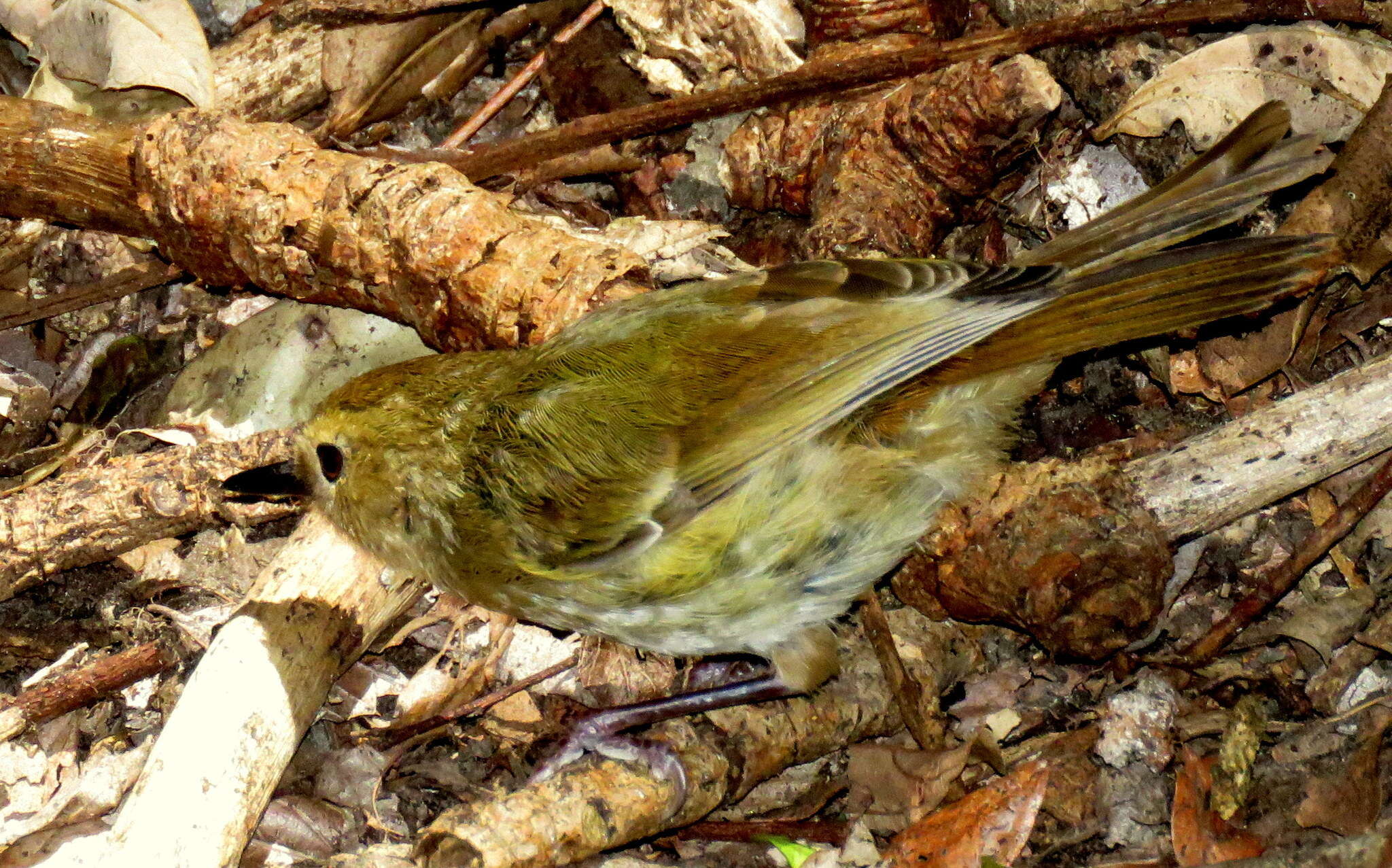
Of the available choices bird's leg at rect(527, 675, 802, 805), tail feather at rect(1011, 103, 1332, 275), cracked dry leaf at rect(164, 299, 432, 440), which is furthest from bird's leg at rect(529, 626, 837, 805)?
cracked dry leaf at rect(164, 299, 432, 440)

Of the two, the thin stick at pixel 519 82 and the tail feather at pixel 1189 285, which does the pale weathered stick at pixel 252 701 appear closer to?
the thin stick at pixel 519 82

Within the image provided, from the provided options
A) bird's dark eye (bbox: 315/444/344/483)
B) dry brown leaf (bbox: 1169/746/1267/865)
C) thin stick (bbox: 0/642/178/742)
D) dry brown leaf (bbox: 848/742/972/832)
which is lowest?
dry brown leaf (bbox: 1169/746/1267/865)

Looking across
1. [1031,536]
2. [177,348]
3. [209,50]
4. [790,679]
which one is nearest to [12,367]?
[177,348]

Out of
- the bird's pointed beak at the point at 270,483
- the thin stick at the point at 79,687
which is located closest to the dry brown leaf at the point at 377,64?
the bird's pointed beak at the point at 270,483

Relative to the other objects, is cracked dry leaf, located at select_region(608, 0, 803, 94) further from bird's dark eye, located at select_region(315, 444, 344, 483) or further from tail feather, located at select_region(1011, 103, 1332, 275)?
bird's dark eye, located at select_region(315, 444, 344, 483)

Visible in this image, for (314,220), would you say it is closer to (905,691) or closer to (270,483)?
(270,483)

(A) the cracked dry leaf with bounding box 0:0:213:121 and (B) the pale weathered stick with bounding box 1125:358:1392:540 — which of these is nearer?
(B) the pale weathered stick with bounding box 1125:358:1392:540

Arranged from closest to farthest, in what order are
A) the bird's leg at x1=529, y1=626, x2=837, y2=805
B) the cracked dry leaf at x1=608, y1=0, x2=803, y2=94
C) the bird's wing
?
the bird's wing
the bird's leg at x1=529, y1=626, x2=837, y2=805
the cracked dry leaf at x1=608, y1=0, x2=803, y2=94
